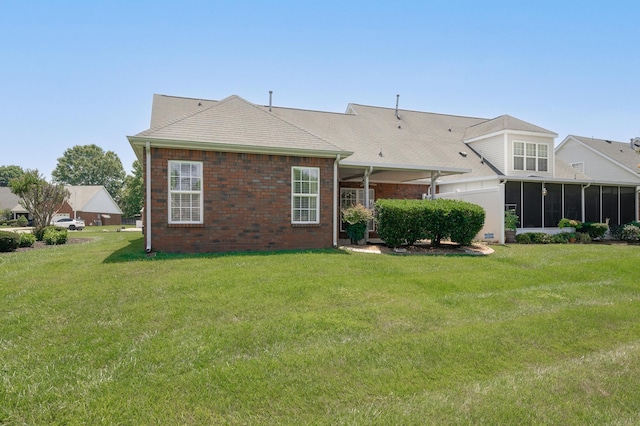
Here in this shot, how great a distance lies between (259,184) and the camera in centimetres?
1182

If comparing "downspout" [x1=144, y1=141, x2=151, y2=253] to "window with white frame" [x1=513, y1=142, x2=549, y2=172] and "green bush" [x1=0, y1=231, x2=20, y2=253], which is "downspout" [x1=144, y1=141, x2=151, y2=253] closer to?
"green bush" [x1=0, y1=231, x2=20, y2=253]

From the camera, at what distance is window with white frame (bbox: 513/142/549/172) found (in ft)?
64.8

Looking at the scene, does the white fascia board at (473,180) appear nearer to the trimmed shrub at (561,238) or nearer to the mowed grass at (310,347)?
the trimmed shrub at (561,238)

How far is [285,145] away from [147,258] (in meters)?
5.14

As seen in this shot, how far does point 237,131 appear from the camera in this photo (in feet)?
39.9

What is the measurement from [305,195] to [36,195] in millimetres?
14345

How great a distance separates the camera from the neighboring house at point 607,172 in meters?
20.0

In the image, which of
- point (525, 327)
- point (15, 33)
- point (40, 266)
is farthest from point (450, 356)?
point (15, 33)

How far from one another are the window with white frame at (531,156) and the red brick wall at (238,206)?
481 inches

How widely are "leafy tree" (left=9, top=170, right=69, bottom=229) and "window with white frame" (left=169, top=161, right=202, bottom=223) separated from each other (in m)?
11.7

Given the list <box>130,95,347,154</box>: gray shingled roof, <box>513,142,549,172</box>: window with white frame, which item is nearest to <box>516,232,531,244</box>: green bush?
<box>513,142,549,172</box>: window with white frame

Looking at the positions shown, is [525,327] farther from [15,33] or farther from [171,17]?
[15,33]

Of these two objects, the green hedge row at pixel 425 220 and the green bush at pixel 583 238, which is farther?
the green bush at pixel 583 238

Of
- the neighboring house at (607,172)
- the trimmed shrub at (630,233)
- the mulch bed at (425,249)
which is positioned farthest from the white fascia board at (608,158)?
the mulch bed at (425,249)
